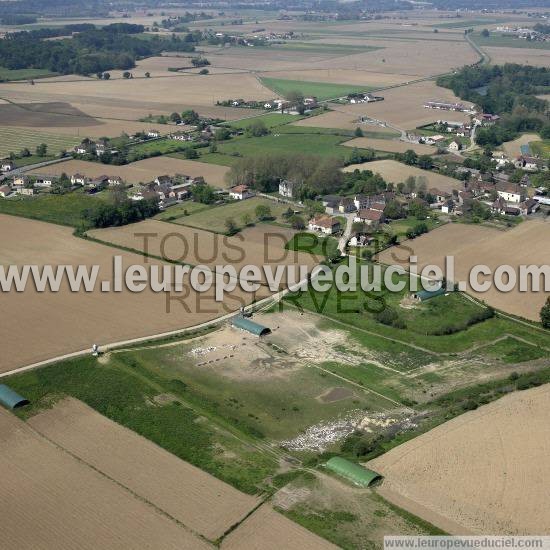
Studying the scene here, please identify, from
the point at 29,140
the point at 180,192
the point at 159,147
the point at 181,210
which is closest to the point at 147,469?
the point at 181,210

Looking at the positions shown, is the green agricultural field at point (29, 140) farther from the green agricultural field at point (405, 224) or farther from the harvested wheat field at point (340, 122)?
the green agricultural field at point (405, 224)

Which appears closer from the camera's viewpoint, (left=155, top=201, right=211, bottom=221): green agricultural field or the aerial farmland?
the aerial farmland

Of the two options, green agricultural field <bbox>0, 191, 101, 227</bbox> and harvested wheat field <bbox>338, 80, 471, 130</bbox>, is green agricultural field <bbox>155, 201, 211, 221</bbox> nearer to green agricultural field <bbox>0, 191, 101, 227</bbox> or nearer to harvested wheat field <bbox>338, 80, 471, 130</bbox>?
green agricultural field <bbox>0, 191, 101, 227</bbox>

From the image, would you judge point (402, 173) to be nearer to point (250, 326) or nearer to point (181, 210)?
point (181, 210)

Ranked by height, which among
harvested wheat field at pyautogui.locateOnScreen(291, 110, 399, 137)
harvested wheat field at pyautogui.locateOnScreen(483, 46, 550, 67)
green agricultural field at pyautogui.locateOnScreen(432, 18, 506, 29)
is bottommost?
harvested wheat field at pyautogui.locateOnScreen(291, 110, 399, 137)

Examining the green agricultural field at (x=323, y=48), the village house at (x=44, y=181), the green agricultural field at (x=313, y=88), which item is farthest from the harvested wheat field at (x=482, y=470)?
the green agricultural field at (x=323, y=48)

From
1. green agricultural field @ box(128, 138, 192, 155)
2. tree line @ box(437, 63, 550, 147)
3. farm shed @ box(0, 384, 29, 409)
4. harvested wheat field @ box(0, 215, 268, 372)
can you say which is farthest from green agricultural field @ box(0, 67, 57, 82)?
farm shed @ box(0, 384, 29, 409)
